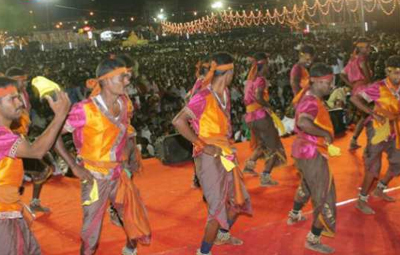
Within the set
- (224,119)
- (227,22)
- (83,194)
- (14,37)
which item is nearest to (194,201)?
(224,119)

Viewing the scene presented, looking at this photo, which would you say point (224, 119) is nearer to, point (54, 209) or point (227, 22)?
point (54, 209)

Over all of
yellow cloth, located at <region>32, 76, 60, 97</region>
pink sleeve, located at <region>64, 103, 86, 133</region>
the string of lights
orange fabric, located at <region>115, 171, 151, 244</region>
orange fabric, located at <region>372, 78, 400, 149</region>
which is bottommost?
orange fabric, located at <region>115, 171, 151, 244</region>

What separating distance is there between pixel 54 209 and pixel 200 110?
3.20 metres

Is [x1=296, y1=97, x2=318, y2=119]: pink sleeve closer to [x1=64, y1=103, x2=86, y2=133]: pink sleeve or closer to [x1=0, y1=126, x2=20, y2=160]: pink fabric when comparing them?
[x1=64, y1=103, x2=86, y2=133]: pink sleeve

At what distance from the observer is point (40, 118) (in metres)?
11.5

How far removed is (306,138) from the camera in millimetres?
4648

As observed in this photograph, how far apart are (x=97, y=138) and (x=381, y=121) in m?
3.07

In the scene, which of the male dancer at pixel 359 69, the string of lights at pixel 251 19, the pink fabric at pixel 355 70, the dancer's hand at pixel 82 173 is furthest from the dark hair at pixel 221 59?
the string of lights at pixel 251 19

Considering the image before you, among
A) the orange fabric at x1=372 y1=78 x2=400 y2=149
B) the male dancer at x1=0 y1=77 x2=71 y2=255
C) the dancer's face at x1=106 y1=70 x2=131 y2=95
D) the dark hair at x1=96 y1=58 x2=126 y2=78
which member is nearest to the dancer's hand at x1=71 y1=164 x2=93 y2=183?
the male dancer at x1=0 y1=77 x2=71 y2=255

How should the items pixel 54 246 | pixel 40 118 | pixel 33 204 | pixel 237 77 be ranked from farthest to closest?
1. pixel 237 77
2. pixel 40 118
3. pixel 33 204
4. pixel 54 246

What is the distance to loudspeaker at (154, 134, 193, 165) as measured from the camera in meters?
8.87

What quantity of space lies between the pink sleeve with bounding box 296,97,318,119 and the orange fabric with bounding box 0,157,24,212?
7.87ft

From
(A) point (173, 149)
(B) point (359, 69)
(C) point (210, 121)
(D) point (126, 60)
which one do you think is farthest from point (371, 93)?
(A) point (173, 149)

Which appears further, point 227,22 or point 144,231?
point 227,22
